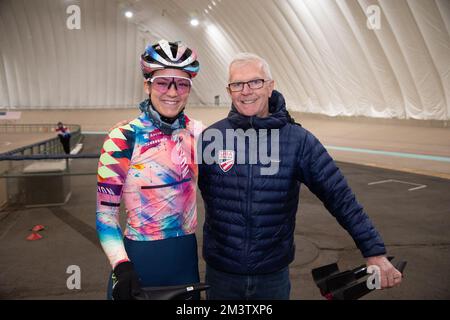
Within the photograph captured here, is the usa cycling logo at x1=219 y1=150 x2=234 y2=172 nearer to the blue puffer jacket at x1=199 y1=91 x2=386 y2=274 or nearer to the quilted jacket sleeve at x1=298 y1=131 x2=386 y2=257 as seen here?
the blue puffer jacket at x1=199 y1=91 x2=386 y2=274

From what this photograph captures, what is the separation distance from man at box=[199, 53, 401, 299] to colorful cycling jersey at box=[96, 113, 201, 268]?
202 millimetres

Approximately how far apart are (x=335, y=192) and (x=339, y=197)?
38 millimetres

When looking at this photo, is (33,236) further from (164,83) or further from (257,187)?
(257,187)

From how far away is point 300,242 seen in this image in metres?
6.14

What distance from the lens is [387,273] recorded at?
7.28 feet

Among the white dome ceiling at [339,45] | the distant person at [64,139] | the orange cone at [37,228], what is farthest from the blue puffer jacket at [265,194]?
the white dome ceiling at [339,45]

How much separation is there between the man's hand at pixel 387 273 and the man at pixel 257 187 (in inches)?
11.1

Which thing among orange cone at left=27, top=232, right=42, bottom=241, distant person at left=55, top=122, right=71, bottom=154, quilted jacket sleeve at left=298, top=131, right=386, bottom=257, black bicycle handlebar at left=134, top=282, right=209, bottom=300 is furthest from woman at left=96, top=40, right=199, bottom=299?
distant person at left=55, top=122, right=71, bottom=154

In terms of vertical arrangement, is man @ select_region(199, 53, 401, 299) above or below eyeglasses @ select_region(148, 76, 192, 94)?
below

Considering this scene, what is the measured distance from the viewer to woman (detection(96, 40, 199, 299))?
7.97 feet

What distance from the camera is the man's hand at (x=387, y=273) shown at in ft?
7.20
